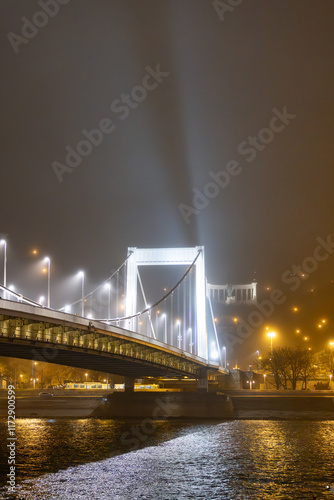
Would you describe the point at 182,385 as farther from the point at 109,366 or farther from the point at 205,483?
the point at 205,483

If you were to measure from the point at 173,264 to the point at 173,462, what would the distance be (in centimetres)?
4082

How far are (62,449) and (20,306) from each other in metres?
9.76

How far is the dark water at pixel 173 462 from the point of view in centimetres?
2345

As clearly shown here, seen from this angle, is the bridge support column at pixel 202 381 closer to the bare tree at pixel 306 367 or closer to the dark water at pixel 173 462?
the dark water at pixel 173 462

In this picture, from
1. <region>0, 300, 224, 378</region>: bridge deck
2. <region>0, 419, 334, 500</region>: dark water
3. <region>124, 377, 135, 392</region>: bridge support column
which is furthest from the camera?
<region>124, 377, 135, 392</region>: bridge support column

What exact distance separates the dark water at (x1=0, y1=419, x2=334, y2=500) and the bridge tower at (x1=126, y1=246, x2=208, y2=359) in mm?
20442

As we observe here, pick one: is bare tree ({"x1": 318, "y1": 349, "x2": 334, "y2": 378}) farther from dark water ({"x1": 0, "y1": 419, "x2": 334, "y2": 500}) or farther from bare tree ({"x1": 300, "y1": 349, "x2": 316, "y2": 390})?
dark water ({"x1": 0, "y1": 419, "x2": 334, "y2": 500})

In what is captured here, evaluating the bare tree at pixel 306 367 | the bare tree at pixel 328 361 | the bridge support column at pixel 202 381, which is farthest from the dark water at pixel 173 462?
the bare tree at pixel 328 361

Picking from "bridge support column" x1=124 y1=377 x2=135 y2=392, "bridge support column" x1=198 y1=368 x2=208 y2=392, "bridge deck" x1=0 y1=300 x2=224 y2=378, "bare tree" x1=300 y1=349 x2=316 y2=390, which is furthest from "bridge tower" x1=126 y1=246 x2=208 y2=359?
"bare tree" x1=300 y1=349 x2=316 y2=390

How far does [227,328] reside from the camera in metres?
181

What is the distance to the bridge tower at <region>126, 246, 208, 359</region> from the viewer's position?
216ft

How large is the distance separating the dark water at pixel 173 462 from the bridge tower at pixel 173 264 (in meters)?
20.4

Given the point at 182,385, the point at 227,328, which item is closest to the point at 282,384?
the point at 182,385

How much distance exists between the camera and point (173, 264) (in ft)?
230
